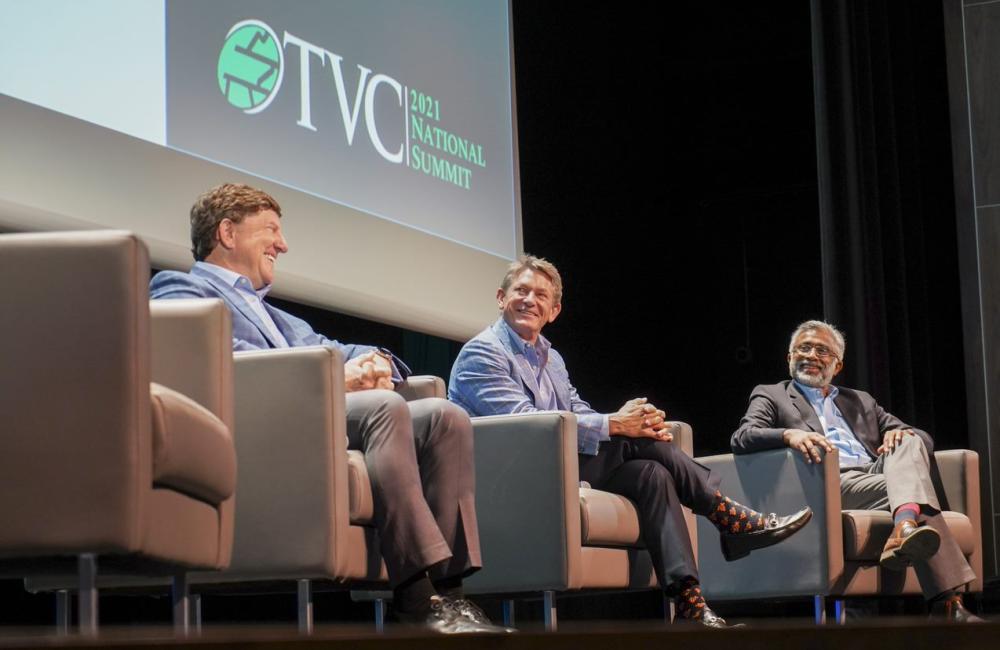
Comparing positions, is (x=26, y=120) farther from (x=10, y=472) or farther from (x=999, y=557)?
(x=999, y=557)

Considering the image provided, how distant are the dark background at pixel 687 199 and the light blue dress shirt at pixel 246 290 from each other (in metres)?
1.92

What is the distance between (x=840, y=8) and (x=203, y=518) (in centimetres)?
454

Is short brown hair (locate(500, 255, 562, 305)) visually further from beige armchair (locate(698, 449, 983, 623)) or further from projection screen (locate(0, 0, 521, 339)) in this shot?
beige armchair (locate(698, 449, 983, 623))

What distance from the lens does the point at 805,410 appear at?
414cm

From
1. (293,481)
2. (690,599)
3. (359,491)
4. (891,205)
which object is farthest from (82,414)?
(891,205)

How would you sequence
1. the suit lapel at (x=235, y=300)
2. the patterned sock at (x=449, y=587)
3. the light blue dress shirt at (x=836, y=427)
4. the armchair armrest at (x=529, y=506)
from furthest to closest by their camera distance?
the light blue dress shirt at (x=836, y=427) < the armchair armrest at (x=529, y=506) < the suit lapel at (x=235, y=300) < the patterned sock at (x=449, y=587)

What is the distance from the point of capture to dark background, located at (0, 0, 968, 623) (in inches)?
237

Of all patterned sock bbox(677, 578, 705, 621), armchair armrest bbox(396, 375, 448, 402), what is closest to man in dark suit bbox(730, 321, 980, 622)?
patterned sock bbox(677, 578, 705, 621)

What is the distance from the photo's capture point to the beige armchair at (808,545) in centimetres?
367

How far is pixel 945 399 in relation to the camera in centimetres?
609

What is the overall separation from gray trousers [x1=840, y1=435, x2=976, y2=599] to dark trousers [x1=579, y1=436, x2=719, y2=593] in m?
0.74

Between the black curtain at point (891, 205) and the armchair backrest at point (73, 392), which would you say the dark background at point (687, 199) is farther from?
the armchair backrest at point (73, 392)

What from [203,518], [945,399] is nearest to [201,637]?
[203,518]

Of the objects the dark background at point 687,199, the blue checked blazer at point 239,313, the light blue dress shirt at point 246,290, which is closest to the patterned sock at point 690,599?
the blue checked blazer at point 239,313
